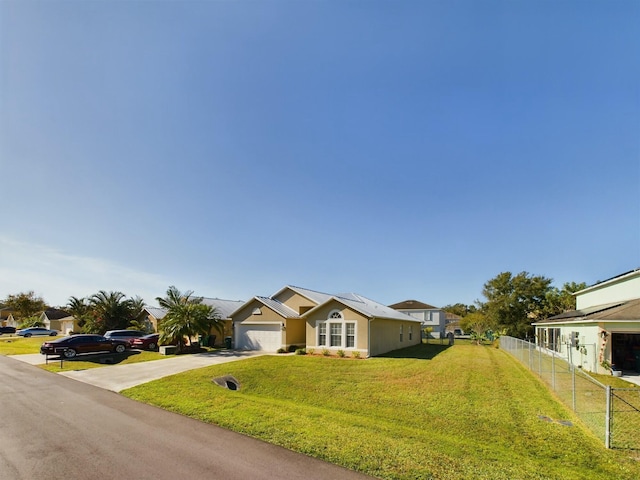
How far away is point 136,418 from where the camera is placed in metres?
9.57

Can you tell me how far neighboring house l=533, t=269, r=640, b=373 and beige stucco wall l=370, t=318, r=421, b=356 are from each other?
11.4 metres

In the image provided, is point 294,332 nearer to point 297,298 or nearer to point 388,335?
point 297,298

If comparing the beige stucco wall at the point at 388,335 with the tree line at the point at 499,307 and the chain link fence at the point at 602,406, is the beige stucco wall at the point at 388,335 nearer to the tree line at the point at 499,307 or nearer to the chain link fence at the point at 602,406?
the chain link fence at the point at 602,406

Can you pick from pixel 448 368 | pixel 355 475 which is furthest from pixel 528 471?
pixel 448 368

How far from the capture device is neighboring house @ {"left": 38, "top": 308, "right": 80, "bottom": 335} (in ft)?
168

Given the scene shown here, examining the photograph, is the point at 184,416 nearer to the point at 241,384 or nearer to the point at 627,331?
the point at 241,384

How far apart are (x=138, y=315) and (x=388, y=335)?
2962 centimetres

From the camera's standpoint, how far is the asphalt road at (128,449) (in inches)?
240

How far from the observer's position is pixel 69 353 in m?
24.2

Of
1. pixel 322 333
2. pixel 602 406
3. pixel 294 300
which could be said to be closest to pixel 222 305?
pixel 294 300

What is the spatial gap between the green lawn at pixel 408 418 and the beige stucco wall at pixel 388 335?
5969mm

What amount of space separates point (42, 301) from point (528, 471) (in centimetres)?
8923

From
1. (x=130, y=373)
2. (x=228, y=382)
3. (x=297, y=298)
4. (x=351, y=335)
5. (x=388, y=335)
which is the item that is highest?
(x=297, y=298)

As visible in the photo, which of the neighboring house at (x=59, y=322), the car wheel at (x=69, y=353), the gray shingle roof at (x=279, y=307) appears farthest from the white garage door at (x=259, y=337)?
the neighboring house at (x=59, y=322)
